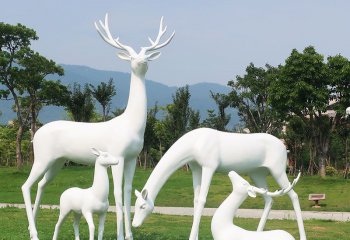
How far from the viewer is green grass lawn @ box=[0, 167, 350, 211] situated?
2206 centimetres

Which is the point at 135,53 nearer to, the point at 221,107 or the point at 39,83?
the point at 39,83

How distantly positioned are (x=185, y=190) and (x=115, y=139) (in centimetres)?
1564

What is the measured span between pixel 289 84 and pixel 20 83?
Answer: 1383cm

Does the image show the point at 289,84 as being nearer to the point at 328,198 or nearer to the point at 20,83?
the point at 328,198

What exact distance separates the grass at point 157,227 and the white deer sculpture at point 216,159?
236cm

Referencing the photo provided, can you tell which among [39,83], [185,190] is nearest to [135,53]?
[185,190]

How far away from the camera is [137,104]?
939 cm

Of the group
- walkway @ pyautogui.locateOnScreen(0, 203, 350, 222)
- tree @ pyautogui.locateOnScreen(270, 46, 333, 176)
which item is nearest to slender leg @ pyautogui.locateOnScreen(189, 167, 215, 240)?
walkway @ pyautogui.locateOnScreen(0, 203, 350, 222)

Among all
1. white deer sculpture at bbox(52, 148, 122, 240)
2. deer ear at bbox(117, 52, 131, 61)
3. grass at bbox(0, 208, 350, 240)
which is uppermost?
deer ear at bbox(117, 52, 131, 61)

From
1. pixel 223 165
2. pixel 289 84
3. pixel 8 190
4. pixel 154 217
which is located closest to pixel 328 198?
pixel 289 84

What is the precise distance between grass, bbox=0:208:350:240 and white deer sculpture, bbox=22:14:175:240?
1924 millimetres

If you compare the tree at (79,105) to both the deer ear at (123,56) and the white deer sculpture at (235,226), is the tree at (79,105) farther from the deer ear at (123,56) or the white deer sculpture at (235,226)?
the white deer sculpture at (235,226)

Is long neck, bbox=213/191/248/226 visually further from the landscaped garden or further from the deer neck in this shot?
the landscaped garden

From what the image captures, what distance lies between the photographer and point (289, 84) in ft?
91.4
